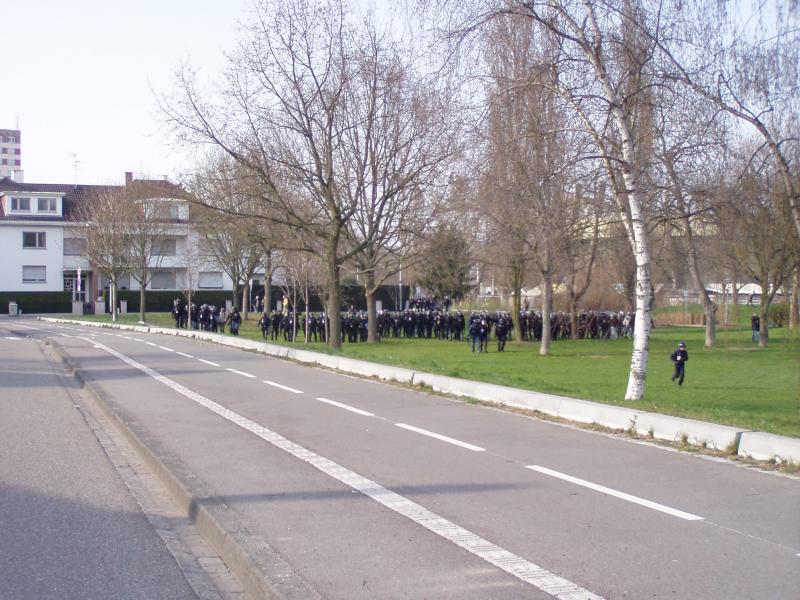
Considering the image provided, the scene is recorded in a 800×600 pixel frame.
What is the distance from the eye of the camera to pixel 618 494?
→ 7.97 meters

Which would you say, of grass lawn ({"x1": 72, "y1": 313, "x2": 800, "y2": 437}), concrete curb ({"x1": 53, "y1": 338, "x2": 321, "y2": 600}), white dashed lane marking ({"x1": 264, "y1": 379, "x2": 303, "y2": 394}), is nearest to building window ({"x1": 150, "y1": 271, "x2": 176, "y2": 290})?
grass lawn ({"x1": 72, "y1": 313, "x2": 800, "y2": 437})

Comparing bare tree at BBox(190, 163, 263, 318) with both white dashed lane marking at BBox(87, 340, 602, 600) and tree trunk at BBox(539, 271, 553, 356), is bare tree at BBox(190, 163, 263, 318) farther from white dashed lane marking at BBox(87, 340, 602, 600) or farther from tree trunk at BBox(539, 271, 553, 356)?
white dashed lane marking at BBox(87, 340, 602, 600)

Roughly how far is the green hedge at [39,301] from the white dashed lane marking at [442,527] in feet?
213

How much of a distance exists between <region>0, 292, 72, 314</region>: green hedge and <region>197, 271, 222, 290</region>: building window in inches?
427

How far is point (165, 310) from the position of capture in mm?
75688

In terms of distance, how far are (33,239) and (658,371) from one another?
58.8m

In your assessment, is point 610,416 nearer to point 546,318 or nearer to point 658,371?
point 658,371

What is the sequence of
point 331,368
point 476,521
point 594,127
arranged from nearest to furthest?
point 476,521
point 594,127
point 331,368

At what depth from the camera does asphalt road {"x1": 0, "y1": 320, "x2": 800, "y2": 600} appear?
18.5 ft

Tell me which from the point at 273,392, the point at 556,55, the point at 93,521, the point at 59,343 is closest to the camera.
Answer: the point at 93,521

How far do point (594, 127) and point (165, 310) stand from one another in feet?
213

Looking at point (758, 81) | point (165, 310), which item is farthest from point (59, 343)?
point (165, 310)

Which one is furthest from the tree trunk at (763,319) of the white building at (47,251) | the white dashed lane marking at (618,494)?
the white building at (47,251)

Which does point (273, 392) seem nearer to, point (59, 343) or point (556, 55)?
point (556, 55)
